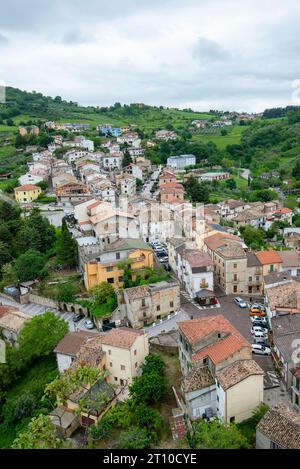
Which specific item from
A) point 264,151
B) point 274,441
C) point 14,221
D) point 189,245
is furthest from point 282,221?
point 264,151

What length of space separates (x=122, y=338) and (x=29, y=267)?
1857cm

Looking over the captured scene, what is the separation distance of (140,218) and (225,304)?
53.3 ft

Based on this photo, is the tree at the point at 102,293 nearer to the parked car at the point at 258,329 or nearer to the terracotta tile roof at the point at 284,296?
the parked car at the point at 258,329

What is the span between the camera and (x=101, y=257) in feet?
118

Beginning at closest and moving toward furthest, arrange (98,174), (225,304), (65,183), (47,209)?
(225,304)
(47,209)
(65,183)
(98,174)

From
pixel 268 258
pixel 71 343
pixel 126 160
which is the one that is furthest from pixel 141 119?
pixel 71 343

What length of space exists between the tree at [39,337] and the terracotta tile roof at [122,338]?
6.29m

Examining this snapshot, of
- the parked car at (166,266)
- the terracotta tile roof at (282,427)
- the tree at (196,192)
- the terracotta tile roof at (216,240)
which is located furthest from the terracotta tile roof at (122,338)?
the tree at (196,192)

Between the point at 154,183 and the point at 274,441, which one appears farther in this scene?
the point at 154,183

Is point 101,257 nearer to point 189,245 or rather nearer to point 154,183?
point 189,245

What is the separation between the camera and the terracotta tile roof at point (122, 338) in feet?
81.8

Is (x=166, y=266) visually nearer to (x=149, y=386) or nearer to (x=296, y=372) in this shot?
(x=149, y=386)

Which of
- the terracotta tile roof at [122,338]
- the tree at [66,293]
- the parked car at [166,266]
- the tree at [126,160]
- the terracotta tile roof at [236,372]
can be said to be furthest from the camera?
the tree at [126,160]

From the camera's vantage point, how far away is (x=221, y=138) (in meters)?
117
